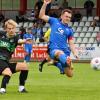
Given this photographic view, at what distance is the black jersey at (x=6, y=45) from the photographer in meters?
13.5

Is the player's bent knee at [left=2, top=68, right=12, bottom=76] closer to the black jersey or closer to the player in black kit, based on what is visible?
the player in black kit

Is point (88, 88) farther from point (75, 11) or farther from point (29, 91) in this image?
point (75, 11)

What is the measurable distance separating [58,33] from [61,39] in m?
0.21

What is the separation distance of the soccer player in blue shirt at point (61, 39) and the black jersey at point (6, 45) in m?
1.43

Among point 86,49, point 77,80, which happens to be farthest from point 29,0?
point 77,80

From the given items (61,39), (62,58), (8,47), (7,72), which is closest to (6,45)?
(8,47)

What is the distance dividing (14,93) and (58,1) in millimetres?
28801

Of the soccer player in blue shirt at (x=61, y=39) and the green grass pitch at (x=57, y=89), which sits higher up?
the soccer player in blue shirt at (x=61, y=39)

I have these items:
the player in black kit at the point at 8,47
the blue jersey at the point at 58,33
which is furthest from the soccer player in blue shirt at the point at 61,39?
the player in black kit at the point at 8,47

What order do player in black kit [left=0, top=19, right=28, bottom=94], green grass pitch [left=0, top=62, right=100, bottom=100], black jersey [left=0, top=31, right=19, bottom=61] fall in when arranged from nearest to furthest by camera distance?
1. green grass pitch [left=0, top=62, right=100, bottom=100]
2. player in black kit [left=0, top=19, right=28, bottom=94]
3. black jersey [left=0, top=31, right=19, bottom=61]

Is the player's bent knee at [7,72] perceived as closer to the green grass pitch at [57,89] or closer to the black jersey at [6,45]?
the black jersey at [6,45]

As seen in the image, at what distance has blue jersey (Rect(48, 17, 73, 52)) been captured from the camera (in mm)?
15086

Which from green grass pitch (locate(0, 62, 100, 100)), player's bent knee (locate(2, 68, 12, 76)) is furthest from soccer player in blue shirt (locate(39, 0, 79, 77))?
player's bent knee (locate(2, 68, 12, 76))

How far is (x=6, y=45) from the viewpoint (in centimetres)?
1348
